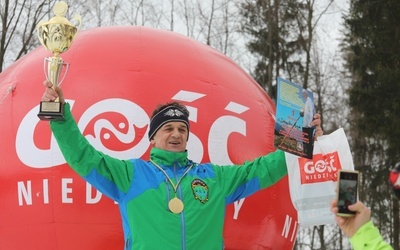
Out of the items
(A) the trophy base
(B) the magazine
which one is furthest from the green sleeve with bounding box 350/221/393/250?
(A) the trophy base

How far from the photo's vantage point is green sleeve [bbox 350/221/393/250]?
2.47 meters

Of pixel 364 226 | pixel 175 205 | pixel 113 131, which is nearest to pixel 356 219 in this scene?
pixel 364 226

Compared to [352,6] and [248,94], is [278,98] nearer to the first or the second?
[248,94]

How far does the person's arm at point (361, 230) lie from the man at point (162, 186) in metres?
1.77

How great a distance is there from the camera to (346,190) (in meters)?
2.73

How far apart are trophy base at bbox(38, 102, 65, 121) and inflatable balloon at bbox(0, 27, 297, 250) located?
4.83 feet

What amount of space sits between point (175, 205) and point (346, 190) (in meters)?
1.80

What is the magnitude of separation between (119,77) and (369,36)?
51.1ft

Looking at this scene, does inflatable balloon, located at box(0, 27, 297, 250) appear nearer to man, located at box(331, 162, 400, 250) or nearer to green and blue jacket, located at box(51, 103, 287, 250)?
green and blue jacket, located at box(51, 103, 287, 250)

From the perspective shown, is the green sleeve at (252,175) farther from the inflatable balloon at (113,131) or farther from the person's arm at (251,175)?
the inflatable balloon at (113,131)

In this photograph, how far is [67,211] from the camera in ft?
18.2

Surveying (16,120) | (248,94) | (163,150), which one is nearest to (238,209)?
(248,94)

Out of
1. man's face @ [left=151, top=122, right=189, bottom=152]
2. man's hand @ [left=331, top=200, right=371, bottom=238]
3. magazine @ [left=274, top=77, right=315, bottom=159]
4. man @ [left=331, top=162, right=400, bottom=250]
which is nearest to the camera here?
man @ [left=331, top=162, right=400, bottom=250]

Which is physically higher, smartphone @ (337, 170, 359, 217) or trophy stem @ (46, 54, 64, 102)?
trophy stem @ (46, 54, 64, 102)
